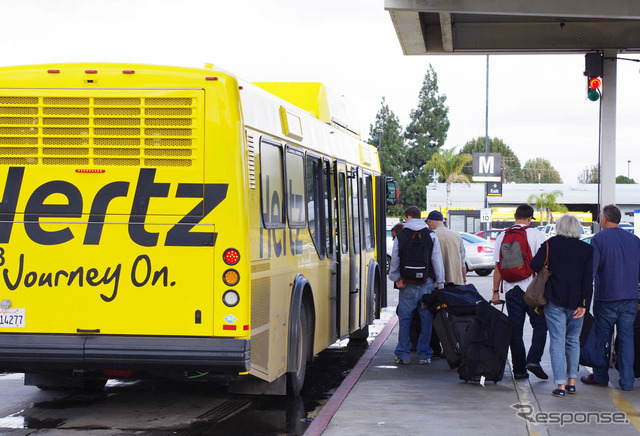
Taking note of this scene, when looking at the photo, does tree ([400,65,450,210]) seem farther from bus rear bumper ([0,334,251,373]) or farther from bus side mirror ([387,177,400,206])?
bus rear bumper ([0,334,251,373])

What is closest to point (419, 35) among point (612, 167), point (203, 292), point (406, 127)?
point (612, 167)

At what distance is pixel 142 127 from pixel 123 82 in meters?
0.40

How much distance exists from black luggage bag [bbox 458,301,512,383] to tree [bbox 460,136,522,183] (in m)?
108

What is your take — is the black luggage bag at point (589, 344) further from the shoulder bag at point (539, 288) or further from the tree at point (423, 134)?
the tree at point (423, 134)

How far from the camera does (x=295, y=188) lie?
9211 mm

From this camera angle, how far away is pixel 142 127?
7539mm

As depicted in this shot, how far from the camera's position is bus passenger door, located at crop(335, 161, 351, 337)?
11.3 metres

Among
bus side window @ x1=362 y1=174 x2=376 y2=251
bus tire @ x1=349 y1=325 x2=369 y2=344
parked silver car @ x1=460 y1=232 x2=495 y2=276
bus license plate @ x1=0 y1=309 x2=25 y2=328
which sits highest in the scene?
bus side window @ x1=362 y1=174 x2=376 y2=251

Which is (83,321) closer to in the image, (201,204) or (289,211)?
(201,204)

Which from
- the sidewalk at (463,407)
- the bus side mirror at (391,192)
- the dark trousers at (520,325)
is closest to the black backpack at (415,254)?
the sidewalk at (463,407)

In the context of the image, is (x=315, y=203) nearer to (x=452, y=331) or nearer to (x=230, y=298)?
(x=452, y=331)

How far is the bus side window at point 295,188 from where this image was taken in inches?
353

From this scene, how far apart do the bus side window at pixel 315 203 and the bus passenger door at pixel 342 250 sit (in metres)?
0.85

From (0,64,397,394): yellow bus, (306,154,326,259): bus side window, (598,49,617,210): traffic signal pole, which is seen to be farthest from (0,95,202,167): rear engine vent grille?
(598,49,617,210): traffic signal pole
